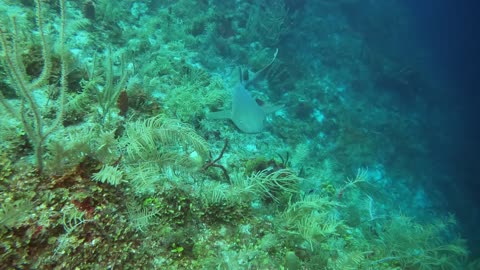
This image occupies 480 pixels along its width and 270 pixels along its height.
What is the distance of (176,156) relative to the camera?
3.15 meters

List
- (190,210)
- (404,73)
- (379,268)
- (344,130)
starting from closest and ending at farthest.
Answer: (190,210)
(379,268)
(344,130)
(404,73)

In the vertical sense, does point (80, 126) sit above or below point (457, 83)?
above

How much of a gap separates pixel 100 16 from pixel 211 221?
20.8 feet

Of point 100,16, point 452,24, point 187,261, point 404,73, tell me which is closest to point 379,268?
point 187,261

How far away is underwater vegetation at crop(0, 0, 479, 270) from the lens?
2.16 metres

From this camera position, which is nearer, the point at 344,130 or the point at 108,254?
the point at 108,254

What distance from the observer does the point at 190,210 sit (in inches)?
114

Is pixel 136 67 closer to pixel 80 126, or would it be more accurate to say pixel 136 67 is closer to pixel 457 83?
pixel 80 126

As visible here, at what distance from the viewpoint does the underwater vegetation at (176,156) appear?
2.16m

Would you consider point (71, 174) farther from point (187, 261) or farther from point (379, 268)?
point (379, 268)

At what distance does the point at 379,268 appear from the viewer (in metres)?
3.72

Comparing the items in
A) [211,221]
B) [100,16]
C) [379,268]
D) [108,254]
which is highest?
[100,16]

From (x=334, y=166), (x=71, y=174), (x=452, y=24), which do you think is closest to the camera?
(x=71, y=174)

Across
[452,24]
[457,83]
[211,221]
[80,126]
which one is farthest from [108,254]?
[452,24]
